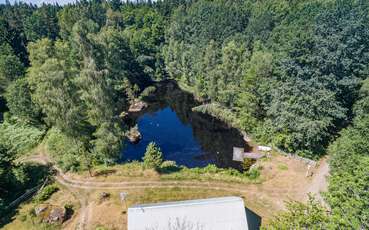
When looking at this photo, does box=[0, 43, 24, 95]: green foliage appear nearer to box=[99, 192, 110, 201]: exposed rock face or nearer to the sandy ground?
the sandy ground

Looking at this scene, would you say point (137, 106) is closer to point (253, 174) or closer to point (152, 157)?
point (152, 157)

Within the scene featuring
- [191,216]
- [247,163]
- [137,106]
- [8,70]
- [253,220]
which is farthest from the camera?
[137,106]

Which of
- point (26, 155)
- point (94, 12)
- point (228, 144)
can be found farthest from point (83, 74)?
point (94, 12)

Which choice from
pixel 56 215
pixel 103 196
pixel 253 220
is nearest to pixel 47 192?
pixel 56 215

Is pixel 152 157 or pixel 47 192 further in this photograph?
pixel 152 157

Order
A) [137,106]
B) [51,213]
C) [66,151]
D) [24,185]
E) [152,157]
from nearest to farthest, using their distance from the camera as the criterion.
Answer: [51,213]
[24,185]
[152,157]
[66,151]
[137,106]

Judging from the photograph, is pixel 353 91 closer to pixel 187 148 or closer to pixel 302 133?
pixel 302 133
